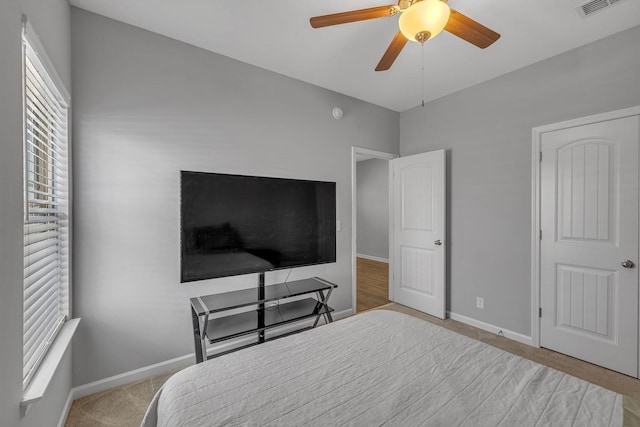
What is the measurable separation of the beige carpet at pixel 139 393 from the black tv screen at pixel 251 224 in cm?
85

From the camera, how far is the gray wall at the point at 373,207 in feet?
21.8

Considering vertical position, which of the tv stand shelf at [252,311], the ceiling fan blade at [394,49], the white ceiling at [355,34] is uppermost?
the white ceiling at [355,34]

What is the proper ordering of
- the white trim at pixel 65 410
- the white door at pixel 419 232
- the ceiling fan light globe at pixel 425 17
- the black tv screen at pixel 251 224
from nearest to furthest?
the ceiling fan light globe at pixel 425 17, the white trim at pixel 65 410, the black tv screen at pixel 251 224, the white door at pixel 419 232

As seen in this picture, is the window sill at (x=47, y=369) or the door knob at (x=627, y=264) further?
the door knob at (x=627, y=264)

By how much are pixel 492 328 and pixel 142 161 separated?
12.0ft

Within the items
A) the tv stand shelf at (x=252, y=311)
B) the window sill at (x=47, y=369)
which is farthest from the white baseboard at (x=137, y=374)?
the window sill at (x=47, y=369)

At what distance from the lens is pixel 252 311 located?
2.52 metres

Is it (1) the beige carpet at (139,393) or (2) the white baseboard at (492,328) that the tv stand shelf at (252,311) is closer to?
(1) the beige carpet at (139,393)

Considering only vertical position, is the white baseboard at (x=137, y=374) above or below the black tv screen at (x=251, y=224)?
below

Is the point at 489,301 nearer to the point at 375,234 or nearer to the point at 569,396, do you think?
the point at 569,396

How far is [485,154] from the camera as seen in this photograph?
3.05m

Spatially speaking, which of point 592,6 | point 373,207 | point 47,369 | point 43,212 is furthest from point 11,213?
point 373,207

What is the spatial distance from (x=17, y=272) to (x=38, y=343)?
595 millimetres

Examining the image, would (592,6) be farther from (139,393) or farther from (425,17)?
(139,393)
